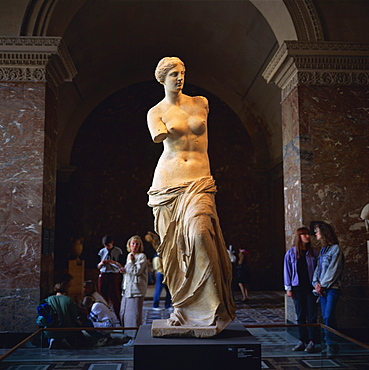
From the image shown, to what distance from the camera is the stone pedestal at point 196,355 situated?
11.4 feet

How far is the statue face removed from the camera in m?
4.27

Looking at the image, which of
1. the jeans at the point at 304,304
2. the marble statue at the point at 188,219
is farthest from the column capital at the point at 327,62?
the marble statue at the point at 188,219

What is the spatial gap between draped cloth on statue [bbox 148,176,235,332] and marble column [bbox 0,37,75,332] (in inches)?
129

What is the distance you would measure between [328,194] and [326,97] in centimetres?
148

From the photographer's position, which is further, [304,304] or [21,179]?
[21,179]

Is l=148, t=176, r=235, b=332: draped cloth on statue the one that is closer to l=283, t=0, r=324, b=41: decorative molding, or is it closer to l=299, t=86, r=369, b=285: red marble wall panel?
l=299, t=86, r=369, b=285: red marble wall panel

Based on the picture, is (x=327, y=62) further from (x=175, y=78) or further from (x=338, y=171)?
(x=175, y=78)

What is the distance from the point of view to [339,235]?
7051 mm

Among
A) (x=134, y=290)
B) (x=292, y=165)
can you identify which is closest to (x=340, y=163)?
(x=292, y=165)

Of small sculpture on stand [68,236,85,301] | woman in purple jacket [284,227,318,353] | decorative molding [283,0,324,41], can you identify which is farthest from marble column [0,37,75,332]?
small sculpture on stand [68,236,85,301]

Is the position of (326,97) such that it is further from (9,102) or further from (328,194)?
(9,102)

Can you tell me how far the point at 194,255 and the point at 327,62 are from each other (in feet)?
15.4

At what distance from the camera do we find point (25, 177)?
6898mm

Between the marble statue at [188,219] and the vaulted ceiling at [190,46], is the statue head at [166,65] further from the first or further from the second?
the vaulted ceiling at [190,46]
